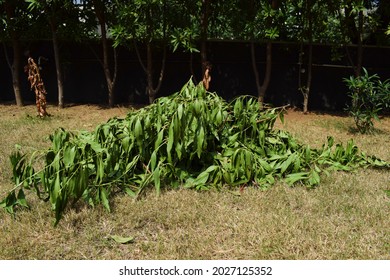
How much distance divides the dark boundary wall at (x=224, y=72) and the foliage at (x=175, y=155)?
5.04m

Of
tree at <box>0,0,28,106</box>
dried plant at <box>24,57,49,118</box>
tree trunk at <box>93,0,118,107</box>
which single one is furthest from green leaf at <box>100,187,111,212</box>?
tree at <box>0,0,28,106</box>

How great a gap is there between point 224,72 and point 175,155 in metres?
5.87

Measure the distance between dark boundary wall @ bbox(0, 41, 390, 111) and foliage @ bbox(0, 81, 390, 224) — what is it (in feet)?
16.5

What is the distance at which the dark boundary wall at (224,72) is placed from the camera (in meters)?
8.92

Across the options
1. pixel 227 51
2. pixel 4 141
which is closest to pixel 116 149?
pixel 4 141

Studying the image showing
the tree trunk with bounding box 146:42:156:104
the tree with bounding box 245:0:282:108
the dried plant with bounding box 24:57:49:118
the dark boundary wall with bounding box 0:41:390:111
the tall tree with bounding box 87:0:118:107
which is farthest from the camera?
the dark boundary wall with bounding box 0:41:390:111

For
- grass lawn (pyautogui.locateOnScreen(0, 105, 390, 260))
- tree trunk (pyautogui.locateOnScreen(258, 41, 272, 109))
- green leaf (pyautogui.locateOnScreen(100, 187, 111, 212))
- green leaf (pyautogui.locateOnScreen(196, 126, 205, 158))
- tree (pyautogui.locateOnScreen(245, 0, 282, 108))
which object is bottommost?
grass lawn (pyautogui.locateOnScreen(0, 105, 390, 260))

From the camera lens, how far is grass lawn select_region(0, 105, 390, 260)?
2.71 m

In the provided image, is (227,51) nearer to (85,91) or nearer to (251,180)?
(85,91)

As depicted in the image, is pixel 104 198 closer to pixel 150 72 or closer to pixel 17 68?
pixel 150 72

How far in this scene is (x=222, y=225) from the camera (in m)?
3.07

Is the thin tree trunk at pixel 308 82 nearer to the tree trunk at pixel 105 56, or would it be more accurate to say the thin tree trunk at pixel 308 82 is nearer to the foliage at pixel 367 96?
the foliage at pixel 367 96

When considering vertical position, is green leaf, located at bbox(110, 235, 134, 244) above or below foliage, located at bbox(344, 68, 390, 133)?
below

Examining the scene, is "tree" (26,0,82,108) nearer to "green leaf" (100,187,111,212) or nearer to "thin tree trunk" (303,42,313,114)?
"thin tree trunk" (303,42,313,114)
